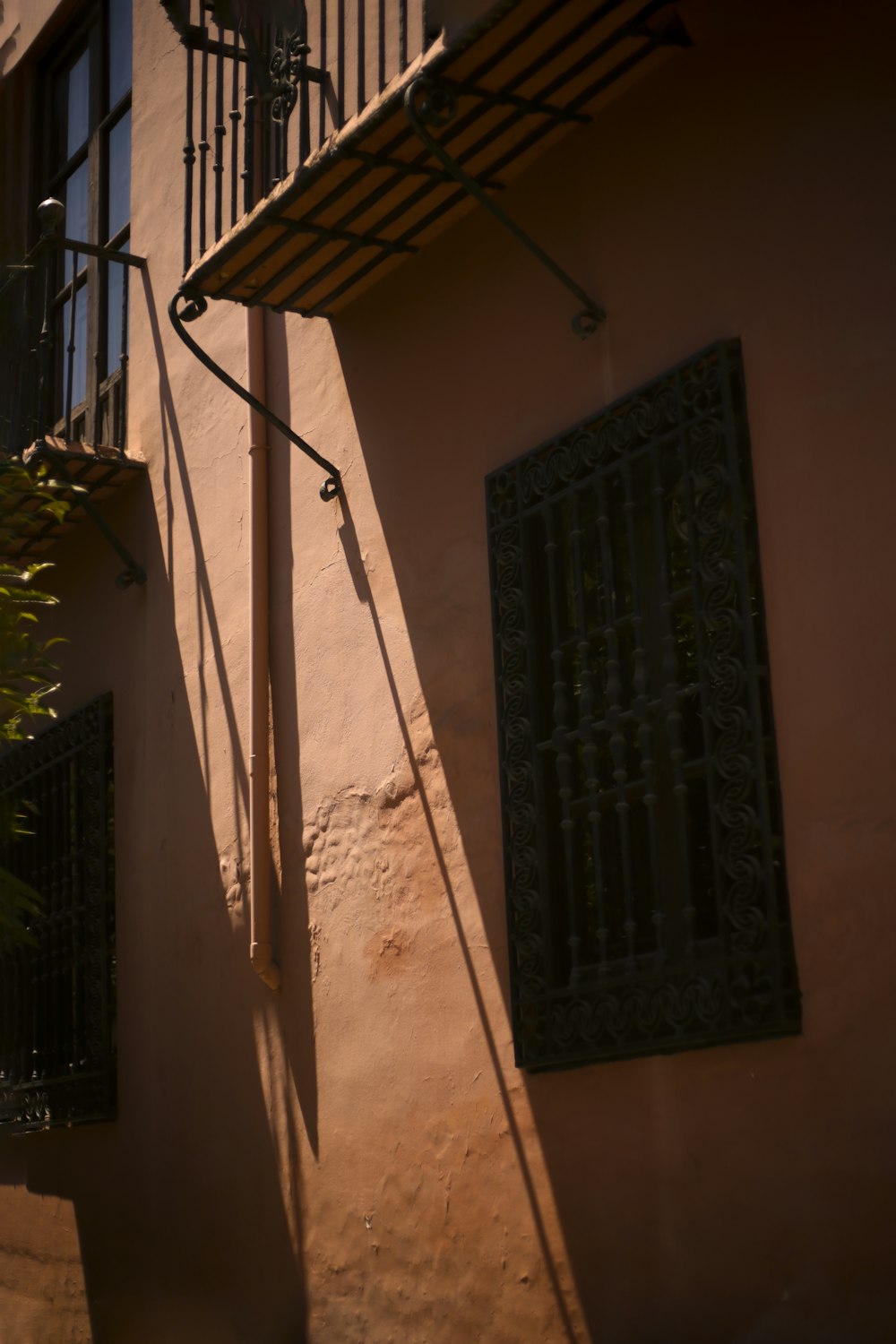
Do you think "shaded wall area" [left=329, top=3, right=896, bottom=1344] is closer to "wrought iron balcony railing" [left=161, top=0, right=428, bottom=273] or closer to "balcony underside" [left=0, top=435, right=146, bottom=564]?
"wrought iron balcony railing" [left=161, top=0, right=428, bottom=273]

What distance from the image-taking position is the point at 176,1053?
7012 millimetres

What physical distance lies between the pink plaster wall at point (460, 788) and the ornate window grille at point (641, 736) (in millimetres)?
101

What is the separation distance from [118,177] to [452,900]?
16.9ft

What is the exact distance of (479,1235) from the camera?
16.6 feet

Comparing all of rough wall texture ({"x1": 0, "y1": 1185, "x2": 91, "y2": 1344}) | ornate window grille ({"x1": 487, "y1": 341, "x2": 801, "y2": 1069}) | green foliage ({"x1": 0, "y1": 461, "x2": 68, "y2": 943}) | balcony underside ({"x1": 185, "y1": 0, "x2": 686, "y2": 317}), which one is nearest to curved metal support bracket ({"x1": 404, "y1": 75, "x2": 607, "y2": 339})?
balcony underside ({"x1": 185, "y1": 0, "x2": 686, "y2": 317})

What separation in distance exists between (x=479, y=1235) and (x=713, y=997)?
4.17 feet

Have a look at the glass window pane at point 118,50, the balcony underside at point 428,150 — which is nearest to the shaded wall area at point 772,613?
the balcony underside at point 428,150

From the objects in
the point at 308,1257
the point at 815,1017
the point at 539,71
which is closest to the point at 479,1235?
the point at 308,1257

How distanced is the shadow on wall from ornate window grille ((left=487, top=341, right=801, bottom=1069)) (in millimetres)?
1573

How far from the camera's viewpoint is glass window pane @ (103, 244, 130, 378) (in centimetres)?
873

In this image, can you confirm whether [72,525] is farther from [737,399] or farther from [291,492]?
[737,399]

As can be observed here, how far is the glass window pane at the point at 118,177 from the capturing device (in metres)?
8.82

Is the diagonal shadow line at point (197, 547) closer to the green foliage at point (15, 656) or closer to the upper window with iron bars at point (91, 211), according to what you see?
the upper window with iron bars at point (91, 211)

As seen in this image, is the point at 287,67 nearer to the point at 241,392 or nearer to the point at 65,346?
the point at 241,392
